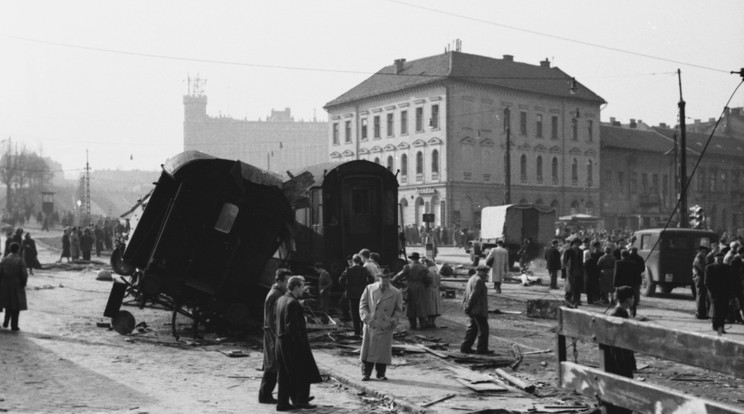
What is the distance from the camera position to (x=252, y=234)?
16.1 meters

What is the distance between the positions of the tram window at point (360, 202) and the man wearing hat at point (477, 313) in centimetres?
878

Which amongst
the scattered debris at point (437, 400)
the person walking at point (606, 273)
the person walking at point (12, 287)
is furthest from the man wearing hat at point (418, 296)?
the person walking at point (12, 287)

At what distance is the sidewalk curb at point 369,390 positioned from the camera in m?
9.74

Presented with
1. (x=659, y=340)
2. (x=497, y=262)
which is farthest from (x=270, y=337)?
(x=497, y=262)

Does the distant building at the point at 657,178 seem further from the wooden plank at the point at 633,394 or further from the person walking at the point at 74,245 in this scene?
the wooden plank at the point at 633,394

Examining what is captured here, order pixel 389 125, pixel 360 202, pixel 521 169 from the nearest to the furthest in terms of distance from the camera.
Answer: pixel 360 202, pixel 521 169, pixel 389 125

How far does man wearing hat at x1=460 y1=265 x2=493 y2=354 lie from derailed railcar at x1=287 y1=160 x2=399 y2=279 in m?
8.32

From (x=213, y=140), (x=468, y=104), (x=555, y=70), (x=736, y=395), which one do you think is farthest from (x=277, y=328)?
(x=213, y=140)

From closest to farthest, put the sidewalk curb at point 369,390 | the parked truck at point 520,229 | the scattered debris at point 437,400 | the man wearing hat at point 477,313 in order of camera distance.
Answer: the sidewalk curb at point 369,390 < the scattered debris at point 437,400 < the man wearing hat at point 477,313 < the parked truck at point 520,229

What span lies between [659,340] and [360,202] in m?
17.5

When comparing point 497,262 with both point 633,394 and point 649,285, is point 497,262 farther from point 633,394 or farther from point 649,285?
point 633,394

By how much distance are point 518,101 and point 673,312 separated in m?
52.5

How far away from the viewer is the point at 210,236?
625 inches

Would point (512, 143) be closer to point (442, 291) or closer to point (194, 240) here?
point (442, 291)
